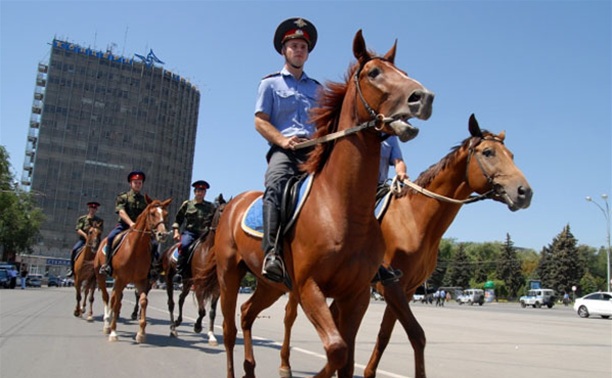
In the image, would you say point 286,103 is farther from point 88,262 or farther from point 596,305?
point 596,305

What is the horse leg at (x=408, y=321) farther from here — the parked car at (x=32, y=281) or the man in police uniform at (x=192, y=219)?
the parked car at (x=32, y=281)

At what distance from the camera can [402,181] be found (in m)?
6.38

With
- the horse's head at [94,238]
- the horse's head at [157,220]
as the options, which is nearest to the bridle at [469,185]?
the horse's head at [157,220]

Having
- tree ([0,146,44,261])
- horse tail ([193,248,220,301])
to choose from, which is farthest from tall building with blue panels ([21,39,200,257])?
horse tail ([193,248,220,301])

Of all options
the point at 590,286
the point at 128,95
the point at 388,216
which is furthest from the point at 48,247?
the point at 388,216

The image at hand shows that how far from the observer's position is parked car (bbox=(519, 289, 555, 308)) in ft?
201

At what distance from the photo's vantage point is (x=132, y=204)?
1271cm

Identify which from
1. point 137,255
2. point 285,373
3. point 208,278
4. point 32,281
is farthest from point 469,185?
point 32,281

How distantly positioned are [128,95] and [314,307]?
418 feet

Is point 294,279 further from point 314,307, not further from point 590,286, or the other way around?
point 590,286

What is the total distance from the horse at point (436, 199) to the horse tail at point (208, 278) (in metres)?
2.51

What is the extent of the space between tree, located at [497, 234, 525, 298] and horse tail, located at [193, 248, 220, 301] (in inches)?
3827

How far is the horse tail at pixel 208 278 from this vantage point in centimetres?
897

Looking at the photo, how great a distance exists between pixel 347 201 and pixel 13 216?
8400cm
